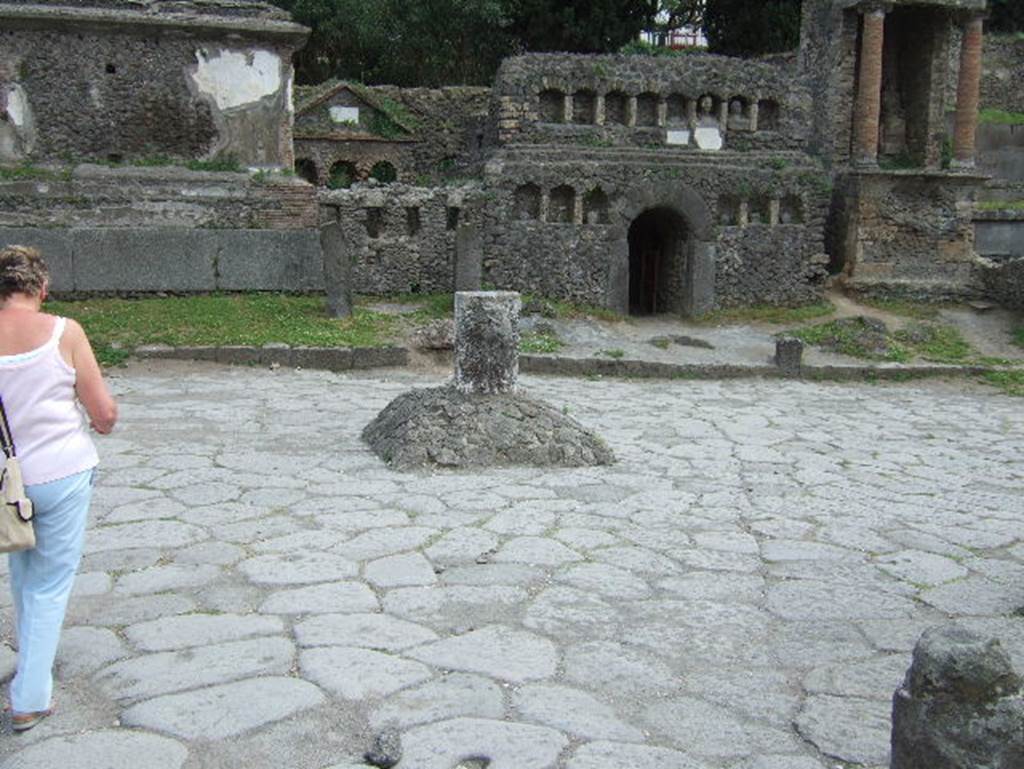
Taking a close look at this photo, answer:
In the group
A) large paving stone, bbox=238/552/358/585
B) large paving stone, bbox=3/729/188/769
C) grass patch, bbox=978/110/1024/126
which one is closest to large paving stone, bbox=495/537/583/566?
large paving stone, bbox=238/552/358/585

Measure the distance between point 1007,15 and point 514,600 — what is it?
31.7 metres

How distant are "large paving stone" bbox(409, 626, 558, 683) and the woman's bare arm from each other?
1.51 meters

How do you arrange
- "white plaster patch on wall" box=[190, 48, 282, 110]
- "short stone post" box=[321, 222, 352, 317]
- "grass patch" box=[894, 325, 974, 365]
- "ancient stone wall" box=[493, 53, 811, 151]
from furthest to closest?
"ancient stone wall" box=[493, 53, 811, 151], "white plaster patch on wall" box=[190, 48, 282, 110], "grass patch" box=[894, 325, 974, 365], "short stone post" box=[321, 222, 352, 317]

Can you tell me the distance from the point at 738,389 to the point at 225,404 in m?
5.89

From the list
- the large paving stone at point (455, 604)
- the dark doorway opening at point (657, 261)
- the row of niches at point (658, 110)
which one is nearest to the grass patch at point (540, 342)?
the dark doorway opening at point (657, 261)

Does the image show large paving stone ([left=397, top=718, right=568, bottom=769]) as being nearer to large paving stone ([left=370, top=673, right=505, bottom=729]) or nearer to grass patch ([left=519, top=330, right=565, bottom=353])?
large paving stone ([left=370, top=673, right=505, bottom=729])

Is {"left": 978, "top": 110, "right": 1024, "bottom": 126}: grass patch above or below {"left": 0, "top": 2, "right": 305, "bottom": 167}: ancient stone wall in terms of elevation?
above

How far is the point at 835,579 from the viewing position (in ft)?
17.5

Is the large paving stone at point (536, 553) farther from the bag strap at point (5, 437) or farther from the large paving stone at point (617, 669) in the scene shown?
the bag strap at point (5, 437)

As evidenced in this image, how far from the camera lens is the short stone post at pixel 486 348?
26.4 feet

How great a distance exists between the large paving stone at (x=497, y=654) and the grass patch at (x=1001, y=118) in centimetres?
2552

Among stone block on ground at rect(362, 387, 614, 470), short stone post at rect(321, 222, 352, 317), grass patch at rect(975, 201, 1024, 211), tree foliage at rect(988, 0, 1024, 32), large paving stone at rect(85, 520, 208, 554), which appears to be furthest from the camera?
tree foliage at rect(988, 0, 1024, 32)

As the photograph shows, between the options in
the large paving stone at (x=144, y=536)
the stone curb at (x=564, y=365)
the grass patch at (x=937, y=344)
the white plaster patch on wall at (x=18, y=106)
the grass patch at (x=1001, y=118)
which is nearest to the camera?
the large paving stone at (x=144, y=536)

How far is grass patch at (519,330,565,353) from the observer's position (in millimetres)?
13055
